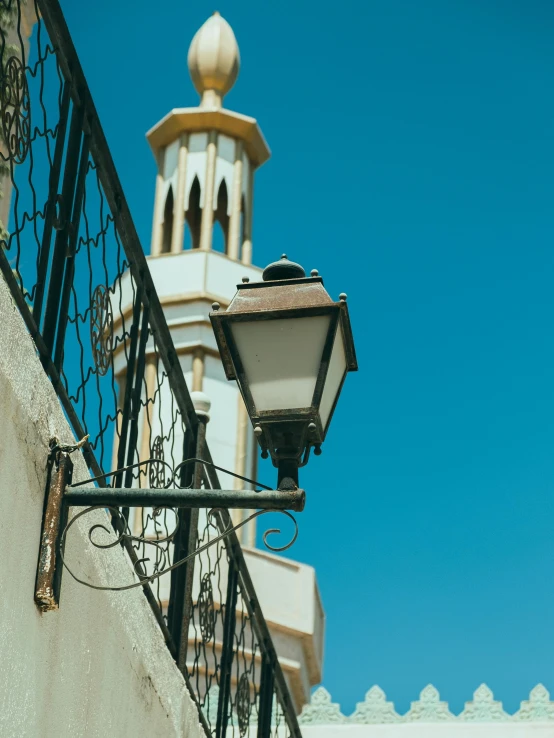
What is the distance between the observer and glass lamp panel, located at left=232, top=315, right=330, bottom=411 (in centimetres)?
334

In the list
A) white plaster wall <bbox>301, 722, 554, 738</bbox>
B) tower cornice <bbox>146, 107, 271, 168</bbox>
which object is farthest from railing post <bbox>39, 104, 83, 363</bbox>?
tower cornice <bbox>146, 107, 271, 168</bbox>

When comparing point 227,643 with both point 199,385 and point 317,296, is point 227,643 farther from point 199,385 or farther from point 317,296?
point 199,385

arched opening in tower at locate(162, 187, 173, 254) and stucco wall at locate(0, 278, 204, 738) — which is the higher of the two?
arched opening in tower at locate(162, 187, 173, 254)

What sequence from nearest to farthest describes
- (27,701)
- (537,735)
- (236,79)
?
(27,701), (537,735), (236,79)

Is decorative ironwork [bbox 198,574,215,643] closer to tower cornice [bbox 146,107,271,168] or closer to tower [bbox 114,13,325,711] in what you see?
tower [bbox 114,13,325,711]

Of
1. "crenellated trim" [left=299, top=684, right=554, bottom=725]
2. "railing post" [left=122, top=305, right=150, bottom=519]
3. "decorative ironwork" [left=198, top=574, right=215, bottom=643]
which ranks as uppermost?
"crenellated trim" [left=299, top=684, right=554, bottom=725]

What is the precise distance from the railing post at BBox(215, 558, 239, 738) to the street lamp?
2.84 metres

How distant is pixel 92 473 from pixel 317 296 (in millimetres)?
1197

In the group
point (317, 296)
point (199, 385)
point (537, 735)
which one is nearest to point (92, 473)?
point (317, 296)

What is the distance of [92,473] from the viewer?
4219 millimetres

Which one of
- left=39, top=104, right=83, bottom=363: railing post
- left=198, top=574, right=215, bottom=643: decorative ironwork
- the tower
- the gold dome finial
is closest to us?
left=39, top=104, right=83, bottom=363: railing post

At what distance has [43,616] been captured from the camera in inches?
135

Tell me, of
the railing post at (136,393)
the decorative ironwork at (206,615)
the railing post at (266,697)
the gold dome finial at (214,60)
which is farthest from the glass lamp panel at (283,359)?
the gold dome finial at (214,60)

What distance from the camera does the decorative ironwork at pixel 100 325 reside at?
444cm
